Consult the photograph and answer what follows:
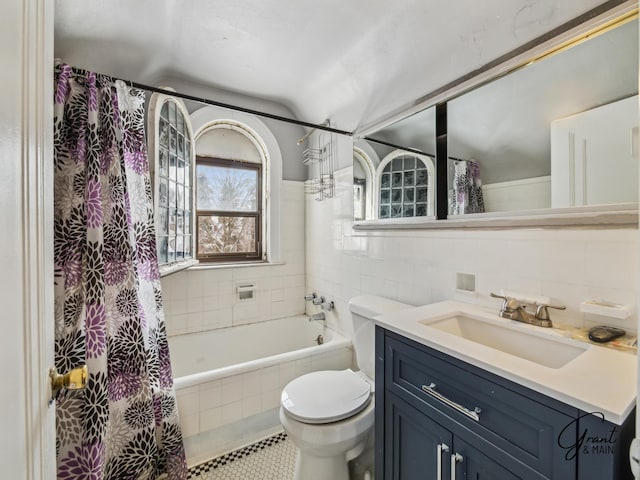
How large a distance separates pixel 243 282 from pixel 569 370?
7.39ft

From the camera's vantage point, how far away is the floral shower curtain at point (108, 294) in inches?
43.9

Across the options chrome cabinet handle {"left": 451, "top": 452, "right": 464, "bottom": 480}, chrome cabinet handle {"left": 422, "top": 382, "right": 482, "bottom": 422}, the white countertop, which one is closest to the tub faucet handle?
the white countertop

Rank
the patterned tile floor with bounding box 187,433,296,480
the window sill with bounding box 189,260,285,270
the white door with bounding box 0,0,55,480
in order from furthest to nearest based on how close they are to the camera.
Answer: the window sill with bounding box 189,260,285,270
the patterned tile floor with bounding box 187,433,296,480
the white door with bounding box 0,0,55,480

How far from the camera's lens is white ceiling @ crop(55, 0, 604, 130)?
49.8 inches

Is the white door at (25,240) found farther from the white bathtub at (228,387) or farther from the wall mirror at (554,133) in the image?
the wall mirror at (554,133)

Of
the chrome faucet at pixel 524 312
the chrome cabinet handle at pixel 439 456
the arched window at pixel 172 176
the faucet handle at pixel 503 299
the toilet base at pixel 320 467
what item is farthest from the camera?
the arched window at pixel 172 176

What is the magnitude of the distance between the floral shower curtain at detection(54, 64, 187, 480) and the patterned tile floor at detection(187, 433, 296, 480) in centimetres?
23

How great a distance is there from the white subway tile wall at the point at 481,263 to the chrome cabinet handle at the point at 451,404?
0.57m

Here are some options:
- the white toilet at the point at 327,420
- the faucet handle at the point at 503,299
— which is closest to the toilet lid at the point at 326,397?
the white toilet at the point at 327,420

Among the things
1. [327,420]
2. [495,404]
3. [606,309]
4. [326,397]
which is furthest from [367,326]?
[606,309]

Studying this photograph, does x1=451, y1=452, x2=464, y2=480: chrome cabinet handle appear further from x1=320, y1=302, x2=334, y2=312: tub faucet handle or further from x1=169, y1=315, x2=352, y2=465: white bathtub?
x1=320, y1=302, x2=334, y2=312: tub faucet handle

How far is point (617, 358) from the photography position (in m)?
0.82

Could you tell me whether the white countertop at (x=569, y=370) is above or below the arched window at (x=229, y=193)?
below

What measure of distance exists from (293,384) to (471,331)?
89cm
